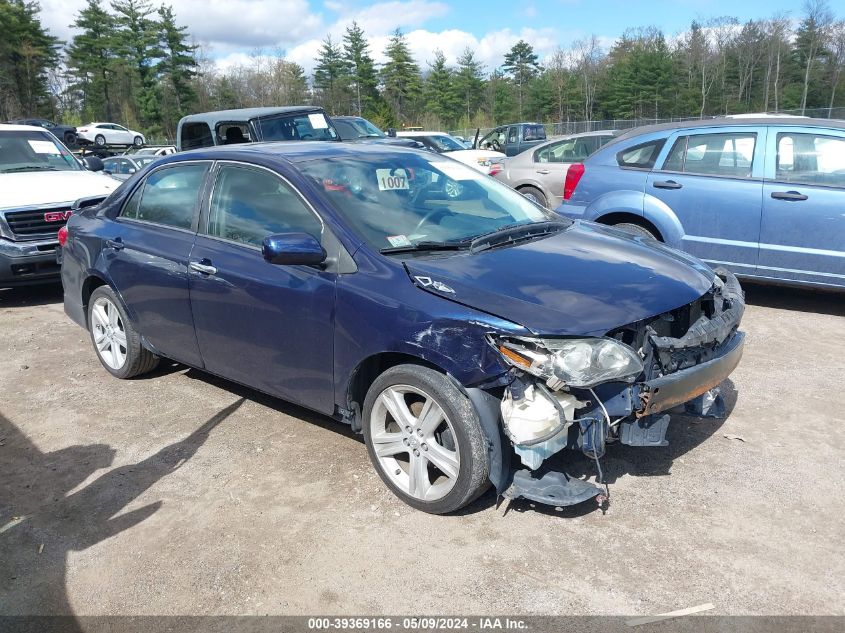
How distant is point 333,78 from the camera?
71.6 meters

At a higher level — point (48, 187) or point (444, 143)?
point (48, 187)

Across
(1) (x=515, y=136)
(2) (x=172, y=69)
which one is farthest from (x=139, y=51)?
(1) (x=515, y=136)

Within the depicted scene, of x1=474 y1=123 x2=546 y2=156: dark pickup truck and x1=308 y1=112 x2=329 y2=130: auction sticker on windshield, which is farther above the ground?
x1=308 y1=112 x2=329 y2=130: auction sticker on windshield

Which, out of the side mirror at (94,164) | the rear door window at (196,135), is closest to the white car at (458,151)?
the rear door window at (196,135)

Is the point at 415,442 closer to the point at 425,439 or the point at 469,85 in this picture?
the point at 425,439

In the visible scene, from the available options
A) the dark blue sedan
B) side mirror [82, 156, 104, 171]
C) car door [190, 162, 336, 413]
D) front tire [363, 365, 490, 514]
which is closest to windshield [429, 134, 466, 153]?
side mirror [82, 156, 104, 171]

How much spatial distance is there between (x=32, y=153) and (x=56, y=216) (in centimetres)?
182

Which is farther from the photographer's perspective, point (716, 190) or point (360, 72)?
point (360, 72)

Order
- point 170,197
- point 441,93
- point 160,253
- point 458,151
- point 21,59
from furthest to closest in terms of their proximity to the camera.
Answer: point 441,93 < point 21,59 < point 458,151 < point 170,197 < point 160,253

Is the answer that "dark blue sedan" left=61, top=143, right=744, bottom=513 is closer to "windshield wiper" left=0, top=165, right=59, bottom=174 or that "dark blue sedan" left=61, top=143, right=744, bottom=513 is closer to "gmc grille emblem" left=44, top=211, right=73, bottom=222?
"gmc grille emblem" left=44, top=211, right=73, bottom=222

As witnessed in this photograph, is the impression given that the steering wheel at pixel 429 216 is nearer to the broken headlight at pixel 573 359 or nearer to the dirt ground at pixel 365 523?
the broken headlight at pixel 573 359

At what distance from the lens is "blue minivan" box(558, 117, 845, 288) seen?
6199 millimetres

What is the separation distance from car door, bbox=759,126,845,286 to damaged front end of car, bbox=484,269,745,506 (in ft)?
11.0

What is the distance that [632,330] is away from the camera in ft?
10.9
